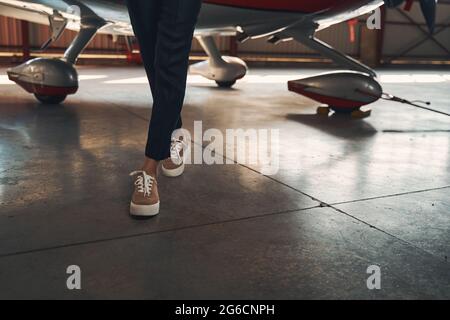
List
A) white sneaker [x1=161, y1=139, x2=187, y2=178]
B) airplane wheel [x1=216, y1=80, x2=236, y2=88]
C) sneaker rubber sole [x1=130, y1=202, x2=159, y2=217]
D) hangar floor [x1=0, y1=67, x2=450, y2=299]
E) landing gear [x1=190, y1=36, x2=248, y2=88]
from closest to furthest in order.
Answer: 1. hangar floor [x1=0, y1=67, x2=450, y2=299]
2. sneaker rubber sole [x1=130, y1=202, x2=159, y2=217]
3. white sneaker [x1=161, y1=139, x2=187, y2=178]
4. landing gear [x1=190, y1=36, x2=248, y2=88]
5. airplane wheel [x1=216, y1=80, x2=236, y2=88]

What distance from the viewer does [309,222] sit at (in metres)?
1.33

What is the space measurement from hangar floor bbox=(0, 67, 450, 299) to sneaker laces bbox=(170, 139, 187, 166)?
0.26ft

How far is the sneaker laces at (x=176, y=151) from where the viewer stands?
5.92ft

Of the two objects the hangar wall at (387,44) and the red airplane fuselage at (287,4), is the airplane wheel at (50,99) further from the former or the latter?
the hangar wall at (387,44)

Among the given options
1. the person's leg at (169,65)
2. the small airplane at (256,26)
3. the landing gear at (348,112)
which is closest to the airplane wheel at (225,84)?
the small airplane at (256,26)

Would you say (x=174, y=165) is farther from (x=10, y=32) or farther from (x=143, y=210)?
(x=10, y=32)

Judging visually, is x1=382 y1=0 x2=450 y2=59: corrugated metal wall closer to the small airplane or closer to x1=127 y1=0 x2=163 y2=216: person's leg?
the small airplane

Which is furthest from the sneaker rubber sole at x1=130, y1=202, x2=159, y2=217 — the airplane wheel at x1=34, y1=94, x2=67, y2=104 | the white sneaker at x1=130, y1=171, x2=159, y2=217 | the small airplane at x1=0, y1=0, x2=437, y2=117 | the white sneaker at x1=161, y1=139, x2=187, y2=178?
the airplane wheel at x1=34, y1=94, x2=67, y2=104

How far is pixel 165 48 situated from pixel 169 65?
0.17 feet

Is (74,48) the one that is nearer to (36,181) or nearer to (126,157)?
(126,157)

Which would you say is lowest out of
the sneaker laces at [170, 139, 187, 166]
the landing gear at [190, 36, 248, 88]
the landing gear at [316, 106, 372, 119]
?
the landing gear at [316, 106, 372, 119]

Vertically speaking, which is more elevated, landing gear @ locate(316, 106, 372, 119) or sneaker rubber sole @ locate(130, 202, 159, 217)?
sneaker rubber sole @ locate(130, 202, 159, 217)

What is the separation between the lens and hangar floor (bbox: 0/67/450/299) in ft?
3.19
